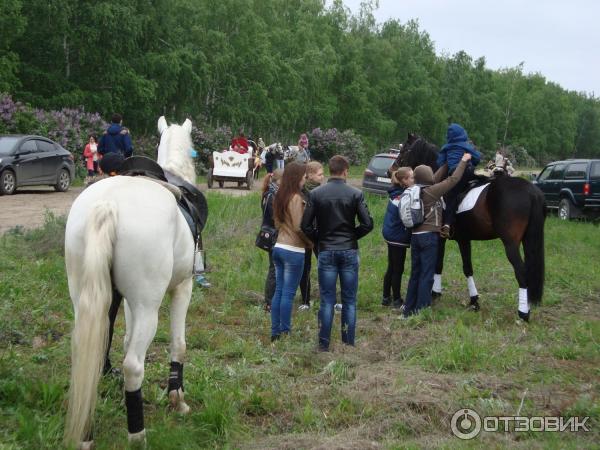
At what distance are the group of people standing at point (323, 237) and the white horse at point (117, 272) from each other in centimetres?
215

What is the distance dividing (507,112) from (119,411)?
85.0 metres

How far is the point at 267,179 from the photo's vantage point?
8.72 meters

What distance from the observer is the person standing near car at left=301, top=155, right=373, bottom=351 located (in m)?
6.88

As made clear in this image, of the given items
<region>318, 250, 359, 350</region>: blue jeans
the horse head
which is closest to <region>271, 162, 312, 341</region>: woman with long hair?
<region>318, 250, 359, 350</region>: blue jeans

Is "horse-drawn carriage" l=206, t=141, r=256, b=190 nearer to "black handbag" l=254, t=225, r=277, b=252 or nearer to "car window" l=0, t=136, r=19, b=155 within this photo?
"car window" l=0, t=136, r=19, b=155

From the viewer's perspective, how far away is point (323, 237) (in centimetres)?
698

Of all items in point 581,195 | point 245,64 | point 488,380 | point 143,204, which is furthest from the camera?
point 245,64

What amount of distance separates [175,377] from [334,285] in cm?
221

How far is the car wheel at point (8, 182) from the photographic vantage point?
18.6 metres

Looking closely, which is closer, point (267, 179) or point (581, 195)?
point (267, 179)

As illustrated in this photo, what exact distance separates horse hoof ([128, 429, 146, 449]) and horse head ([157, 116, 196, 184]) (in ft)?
7.66

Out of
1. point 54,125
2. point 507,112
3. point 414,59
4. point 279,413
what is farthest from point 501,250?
point 507,112

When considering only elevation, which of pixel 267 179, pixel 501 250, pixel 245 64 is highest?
pixel 245 64

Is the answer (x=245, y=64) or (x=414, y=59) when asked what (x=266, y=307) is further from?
(x=414, y=59)
